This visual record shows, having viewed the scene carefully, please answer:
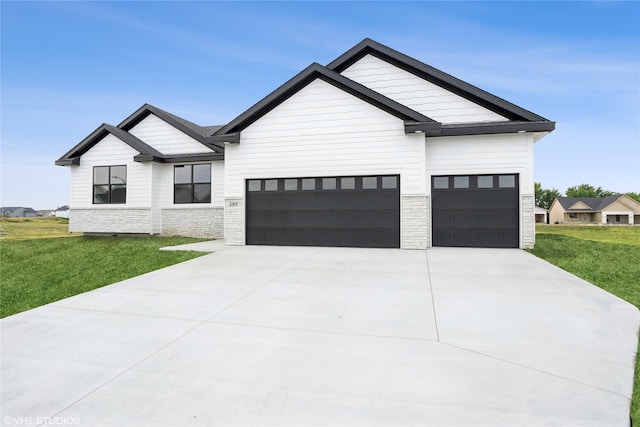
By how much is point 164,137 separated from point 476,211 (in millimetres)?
16179

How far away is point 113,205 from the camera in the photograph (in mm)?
16203

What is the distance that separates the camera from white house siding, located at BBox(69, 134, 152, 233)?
622 inches

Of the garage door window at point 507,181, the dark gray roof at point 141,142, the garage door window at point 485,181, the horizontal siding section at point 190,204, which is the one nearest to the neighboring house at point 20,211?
the dark gray roof at point 141,142

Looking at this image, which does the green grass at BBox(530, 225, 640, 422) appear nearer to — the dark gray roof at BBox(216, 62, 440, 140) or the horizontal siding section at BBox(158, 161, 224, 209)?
the dark gray roof at BBox(216, 62, 440, 140)

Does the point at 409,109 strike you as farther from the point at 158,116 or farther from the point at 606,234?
the point at 606,234

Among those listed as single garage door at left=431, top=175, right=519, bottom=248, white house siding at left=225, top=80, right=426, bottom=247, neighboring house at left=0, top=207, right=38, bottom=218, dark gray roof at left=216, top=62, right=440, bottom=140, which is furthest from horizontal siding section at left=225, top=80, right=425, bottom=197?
neighboring house at left=0, top=207, right=38, bottom=218

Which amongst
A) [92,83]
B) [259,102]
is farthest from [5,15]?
[259,102]

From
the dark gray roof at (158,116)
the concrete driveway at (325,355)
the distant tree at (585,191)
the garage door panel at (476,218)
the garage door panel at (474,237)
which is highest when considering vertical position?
the distant tree at (585,191)

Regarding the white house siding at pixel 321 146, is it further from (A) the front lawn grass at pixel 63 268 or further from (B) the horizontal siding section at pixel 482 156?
(A) the front lawn grass at pixel 63 268

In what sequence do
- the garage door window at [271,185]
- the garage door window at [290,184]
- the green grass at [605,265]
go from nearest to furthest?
the green grass at [605,265], the garage door window at [290,184], the garage door window at [271,185]

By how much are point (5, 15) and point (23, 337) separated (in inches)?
560

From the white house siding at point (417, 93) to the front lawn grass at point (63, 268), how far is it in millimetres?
10258

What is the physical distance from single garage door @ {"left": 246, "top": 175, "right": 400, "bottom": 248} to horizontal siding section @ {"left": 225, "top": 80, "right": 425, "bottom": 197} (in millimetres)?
440

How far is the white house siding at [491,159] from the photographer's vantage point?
1113 cm
